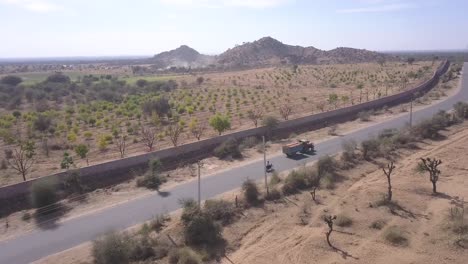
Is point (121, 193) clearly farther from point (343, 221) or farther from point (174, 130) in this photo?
point (174, 130)

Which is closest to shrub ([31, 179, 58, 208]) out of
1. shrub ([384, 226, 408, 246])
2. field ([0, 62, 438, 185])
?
field ([0, 62, 438, 185])

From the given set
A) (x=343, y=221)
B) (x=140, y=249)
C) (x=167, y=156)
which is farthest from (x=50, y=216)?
(x=343, y=221)

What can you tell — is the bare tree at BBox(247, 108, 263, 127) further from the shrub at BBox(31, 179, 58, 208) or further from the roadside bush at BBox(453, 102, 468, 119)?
the shrub at BBox(31, 179, 58, 208)

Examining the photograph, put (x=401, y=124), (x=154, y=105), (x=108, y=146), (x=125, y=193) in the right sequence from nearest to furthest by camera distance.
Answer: (x=125, y=193) < (x=108, y=146) < (x=401, y=124) < (x=154, y=105)

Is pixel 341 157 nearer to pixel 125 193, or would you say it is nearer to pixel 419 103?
pixel 125 193

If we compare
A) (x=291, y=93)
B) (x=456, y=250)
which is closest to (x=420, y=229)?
(x=456, y=250)

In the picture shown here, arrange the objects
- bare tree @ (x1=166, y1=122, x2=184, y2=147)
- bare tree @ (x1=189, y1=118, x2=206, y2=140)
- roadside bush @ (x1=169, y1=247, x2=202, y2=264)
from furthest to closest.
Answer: bare tree @ (x1=189, y1=118, x2=206, y2=140) → bare tree @ (x1=166, y1=122, x2=184, y2=147) → roadside bush @ (x1=169, y1=247, x2=202, y2=264)

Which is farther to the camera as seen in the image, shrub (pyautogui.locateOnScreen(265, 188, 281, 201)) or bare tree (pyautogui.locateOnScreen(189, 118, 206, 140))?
bare tree (pyautogui.locateOnScreen(189, 118, 206, 140))
